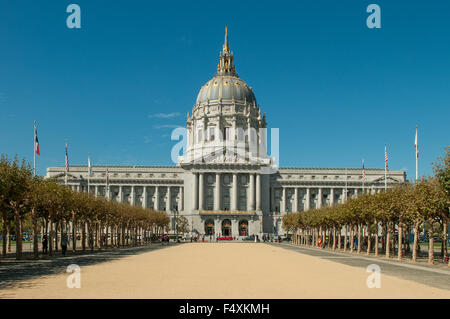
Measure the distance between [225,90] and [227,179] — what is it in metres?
39.4

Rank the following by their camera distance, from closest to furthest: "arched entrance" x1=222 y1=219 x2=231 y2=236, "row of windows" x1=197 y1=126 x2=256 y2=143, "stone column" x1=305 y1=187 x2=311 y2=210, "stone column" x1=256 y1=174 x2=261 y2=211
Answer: "arched entrance" x1=222 y1=219 x2=231 y2=236, "stone column" x1=256 y1=174 x2=261 y2=211, "stone column" x1=305 y1=187 x2=311 y2=210, "row of windows" x1=197 y1=126 x2=256 y2=143

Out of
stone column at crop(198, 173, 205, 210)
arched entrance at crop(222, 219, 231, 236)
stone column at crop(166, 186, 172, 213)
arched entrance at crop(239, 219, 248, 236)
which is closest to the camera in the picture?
arched entrance at crop(222, 219, 231, 236)

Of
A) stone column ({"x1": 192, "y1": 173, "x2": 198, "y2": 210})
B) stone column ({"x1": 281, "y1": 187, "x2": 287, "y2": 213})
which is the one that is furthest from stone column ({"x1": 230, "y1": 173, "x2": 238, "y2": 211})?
stone column ({"x1": 281, "y1": 187, "x2": 287, "y2": 213})

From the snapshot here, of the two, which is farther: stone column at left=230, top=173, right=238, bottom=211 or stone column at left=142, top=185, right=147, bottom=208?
stone column at left=142, top=185, right=147, bottom=208

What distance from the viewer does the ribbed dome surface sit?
174125 mm

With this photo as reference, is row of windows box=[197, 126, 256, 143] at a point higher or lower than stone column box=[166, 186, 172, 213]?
higher

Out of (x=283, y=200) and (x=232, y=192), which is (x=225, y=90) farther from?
(x=283, y=200)

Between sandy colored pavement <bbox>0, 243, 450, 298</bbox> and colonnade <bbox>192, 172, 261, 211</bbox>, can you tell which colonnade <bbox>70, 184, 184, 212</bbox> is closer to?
colonnade <bbox>192, 172, 261, 211</bbox>

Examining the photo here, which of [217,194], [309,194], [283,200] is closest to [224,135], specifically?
[283,200]

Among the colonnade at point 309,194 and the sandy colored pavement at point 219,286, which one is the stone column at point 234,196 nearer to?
the colonnade at point 309,194

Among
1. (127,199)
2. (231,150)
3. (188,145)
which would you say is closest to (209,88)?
(188,145)
